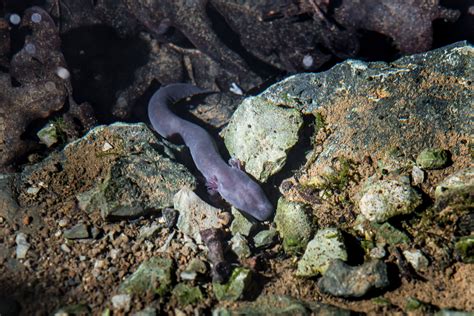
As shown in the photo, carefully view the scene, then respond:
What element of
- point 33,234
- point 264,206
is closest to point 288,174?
point 264,206

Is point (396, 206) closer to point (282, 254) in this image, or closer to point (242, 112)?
point (282, 254)

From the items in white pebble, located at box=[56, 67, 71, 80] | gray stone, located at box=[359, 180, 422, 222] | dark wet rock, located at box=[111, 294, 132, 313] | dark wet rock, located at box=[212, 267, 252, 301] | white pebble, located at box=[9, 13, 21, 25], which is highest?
white pebble, located at box=[9, 13, 21, 25]

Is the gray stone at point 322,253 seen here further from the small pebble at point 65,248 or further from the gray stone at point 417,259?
the small pebble at point 65,248

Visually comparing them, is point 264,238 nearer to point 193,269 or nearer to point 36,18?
point 193,269

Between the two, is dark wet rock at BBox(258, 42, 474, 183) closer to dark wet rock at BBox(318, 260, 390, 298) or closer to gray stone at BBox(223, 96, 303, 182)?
gray stone at BBox(223, 96, 303, 182)

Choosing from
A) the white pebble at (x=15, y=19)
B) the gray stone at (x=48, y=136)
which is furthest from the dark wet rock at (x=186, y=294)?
the white pebble at (x=15, y=19)

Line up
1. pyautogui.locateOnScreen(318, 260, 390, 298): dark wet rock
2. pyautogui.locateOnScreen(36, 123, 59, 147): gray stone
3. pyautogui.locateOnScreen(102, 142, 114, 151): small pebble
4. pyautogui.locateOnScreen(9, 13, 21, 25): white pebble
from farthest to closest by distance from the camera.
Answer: pyautogui.locateOnScreen(9, 13, 21, 25): white pebble < pyautogui.locateOnScreen(36, 123, 59, 147): gray stone < pyautogui.locateOnScreen(102, 142, 114, 151): small pebble < pyautogui.locateOnScreen(318, 260, 390, 298): dark wet rock

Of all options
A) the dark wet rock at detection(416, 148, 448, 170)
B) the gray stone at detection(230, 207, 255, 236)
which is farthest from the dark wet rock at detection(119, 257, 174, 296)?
the dark wet rock at detection(416, 148, 448, 170)
